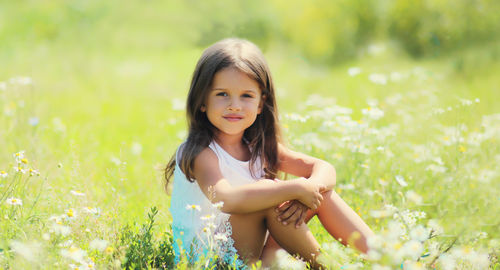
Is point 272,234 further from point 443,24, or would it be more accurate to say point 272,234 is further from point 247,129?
point 443,24

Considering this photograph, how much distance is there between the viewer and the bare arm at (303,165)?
2525 mm

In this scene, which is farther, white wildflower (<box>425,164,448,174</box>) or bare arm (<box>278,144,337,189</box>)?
white wildflower (<box>425,164,448,174</box>)

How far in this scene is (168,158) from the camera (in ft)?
12.3

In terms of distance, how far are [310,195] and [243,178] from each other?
37 centimetres

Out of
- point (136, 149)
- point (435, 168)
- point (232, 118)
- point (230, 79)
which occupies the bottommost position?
point (136, 149)

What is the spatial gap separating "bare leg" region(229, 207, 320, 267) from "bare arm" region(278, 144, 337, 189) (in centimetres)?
31

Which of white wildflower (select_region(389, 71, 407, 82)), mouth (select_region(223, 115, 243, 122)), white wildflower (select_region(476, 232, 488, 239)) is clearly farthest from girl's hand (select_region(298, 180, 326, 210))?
white wildflower (select_region(389, 71, 407, 82))

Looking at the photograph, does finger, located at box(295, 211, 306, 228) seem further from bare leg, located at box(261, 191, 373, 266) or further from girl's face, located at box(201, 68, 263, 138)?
girl's face, located at box(201, 68, 263, 138)

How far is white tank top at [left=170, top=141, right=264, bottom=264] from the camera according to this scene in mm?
2332

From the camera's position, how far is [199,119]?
8.58 feet

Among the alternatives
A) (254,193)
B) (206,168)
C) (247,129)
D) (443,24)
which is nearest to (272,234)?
(254,193)

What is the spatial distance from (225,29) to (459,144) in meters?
2.66

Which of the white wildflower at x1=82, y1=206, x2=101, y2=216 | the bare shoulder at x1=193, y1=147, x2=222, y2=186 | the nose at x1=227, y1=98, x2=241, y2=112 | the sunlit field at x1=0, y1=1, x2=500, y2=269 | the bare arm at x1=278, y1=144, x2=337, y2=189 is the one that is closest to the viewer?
the sunlit field at x1=0, y1=1, x2=500, y2=269

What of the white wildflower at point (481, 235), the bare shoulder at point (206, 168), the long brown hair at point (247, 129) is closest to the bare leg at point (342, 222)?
the long brown hair at point (247, 129)
